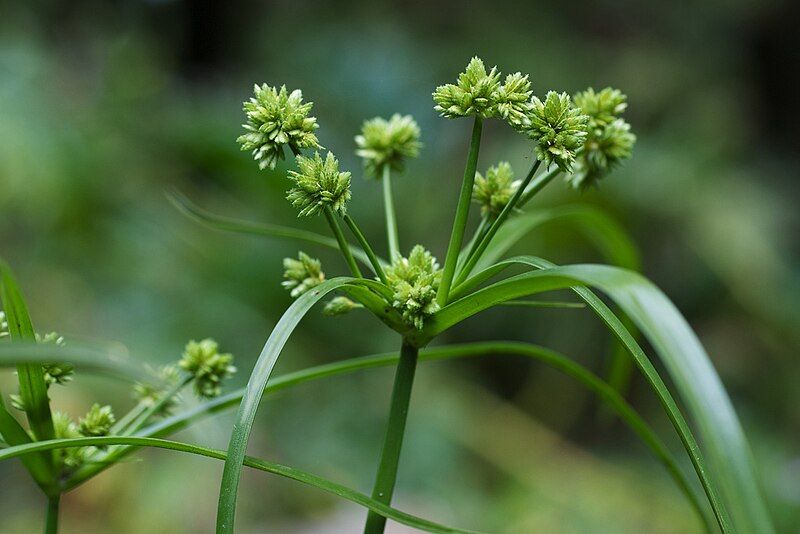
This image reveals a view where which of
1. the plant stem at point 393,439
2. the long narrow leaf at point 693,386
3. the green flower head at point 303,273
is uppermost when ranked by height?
the green flower head at point 303,273

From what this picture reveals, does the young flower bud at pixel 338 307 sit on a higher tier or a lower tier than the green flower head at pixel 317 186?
lower

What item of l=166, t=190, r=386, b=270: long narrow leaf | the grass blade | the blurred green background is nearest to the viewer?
the grass blade

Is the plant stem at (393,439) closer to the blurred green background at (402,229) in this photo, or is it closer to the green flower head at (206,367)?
the green flower head at (206,367)

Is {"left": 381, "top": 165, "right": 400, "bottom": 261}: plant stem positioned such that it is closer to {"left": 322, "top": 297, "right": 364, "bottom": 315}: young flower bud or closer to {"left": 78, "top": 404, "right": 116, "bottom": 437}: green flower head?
{"left": 322, "top": 297, "right": 364, "bottom": 315}: young flower bud

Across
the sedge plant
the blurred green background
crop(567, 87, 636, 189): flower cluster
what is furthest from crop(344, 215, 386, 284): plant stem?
the blurred green background

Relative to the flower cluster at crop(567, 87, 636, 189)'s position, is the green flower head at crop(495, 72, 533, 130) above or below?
below

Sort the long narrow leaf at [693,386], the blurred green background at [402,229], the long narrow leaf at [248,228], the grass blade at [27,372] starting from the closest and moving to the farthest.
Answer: the long narrow leaf at [693,386], the grass blade at [27,372], the long narrow leaf at [248,228], the blurred green background at [402,229]

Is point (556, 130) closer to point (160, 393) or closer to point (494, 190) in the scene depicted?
point (494, 190)

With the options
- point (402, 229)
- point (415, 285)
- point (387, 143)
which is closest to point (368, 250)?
point (415, 285)

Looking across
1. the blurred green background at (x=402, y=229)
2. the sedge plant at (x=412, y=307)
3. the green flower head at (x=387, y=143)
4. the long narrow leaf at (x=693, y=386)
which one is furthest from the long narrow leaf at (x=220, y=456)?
the blurred green background at (x=402, y=229)
